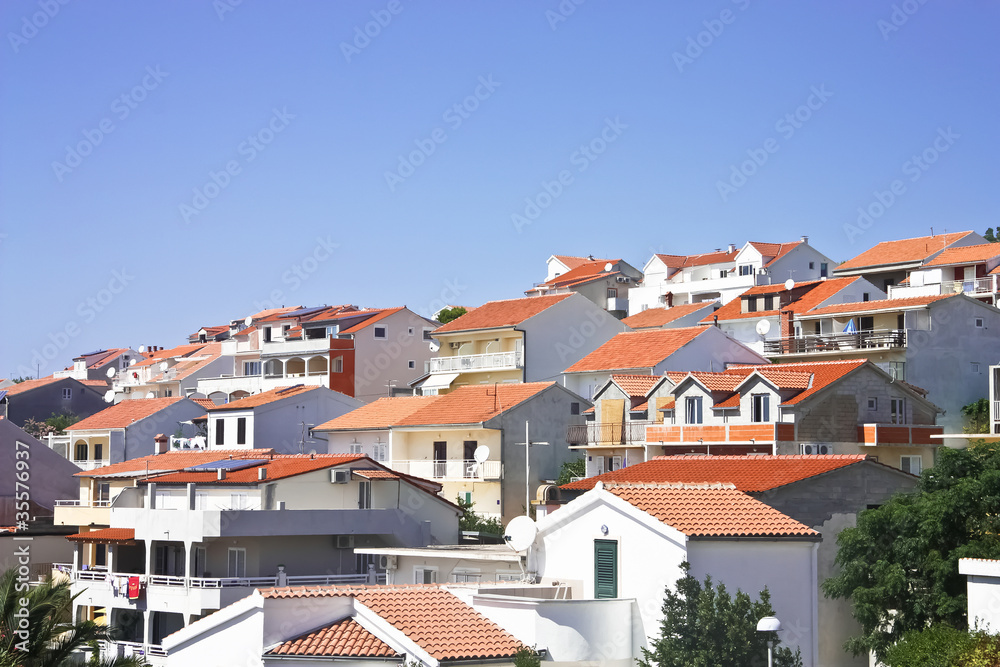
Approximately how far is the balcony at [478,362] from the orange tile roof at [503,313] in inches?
68.1

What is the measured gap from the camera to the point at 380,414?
66625mm

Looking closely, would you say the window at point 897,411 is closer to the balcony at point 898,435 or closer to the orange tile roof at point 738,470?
the balcony at point 898,435

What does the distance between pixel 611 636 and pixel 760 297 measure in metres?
51.6

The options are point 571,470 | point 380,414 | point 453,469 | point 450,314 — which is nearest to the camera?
point 571,470

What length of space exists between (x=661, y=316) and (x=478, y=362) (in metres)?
15.0

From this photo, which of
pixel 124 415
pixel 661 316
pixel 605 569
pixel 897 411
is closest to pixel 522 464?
pixel 897 411

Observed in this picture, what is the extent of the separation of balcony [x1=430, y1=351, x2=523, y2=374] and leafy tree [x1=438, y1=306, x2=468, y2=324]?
19.9 m

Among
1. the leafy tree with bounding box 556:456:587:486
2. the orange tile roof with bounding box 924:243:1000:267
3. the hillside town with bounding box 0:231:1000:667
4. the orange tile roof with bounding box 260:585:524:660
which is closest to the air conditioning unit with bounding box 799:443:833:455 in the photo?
the hillside town with bounding box 0:231:1000:667

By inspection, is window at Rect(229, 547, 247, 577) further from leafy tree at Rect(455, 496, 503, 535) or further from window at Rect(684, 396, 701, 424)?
window at Rect(684, 396, 701, 424)

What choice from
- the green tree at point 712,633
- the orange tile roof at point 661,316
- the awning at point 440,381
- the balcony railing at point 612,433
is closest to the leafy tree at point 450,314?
the orange tile roof at point 661,316

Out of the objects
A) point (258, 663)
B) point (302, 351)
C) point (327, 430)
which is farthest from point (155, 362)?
point (258, 663)

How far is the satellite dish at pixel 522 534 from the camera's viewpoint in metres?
30.7

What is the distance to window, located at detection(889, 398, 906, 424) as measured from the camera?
50969mm

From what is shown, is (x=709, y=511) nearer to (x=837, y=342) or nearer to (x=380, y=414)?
(x=837, y=342)
